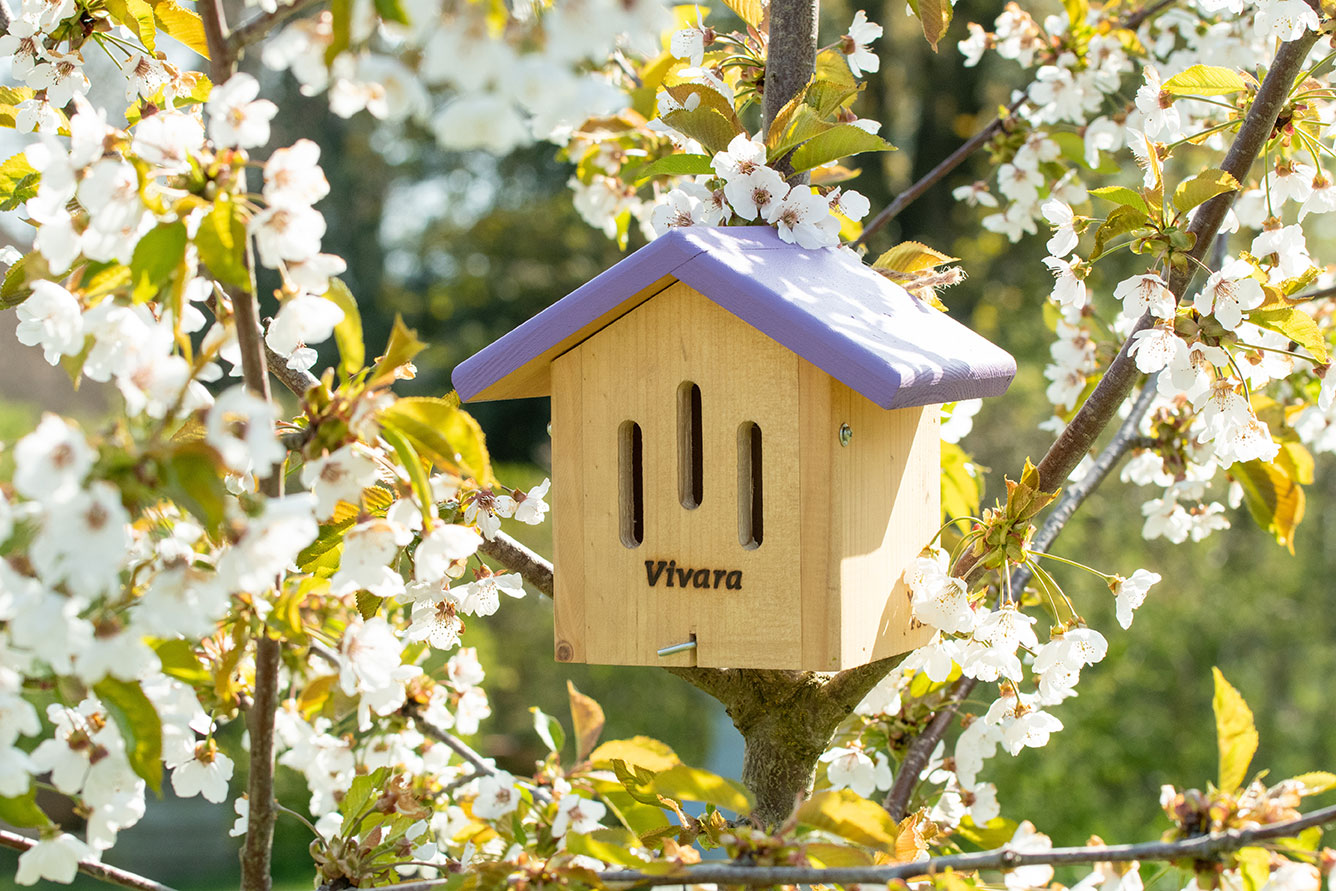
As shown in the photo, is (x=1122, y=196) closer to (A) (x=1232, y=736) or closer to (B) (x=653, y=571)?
(A) (x=1232, y=736)

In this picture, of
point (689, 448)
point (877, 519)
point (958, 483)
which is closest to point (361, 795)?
point (689, 448)

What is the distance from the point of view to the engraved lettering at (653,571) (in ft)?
4.93

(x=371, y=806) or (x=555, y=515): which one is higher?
(x=555, y=515)

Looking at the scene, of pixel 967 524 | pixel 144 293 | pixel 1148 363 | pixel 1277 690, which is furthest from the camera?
pixel 1277 690

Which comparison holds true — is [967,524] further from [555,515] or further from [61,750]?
[61,750]

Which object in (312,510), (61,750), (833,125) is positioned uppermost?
(833,125)

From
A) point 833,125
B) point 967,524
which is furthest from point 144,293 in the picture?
point 967,524

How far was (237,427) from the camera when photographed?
0.93 m

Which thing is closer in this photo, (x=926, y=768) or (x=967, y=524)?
(x=926, y=768)

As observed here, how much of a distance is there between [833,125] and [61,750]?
1.08 meters

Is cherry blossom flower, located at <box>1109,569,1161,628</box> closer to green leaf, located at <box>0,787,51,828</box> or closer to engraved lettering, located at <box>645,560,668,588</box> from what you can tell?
engraved lettering, located at <box>645,560,668,588</box>

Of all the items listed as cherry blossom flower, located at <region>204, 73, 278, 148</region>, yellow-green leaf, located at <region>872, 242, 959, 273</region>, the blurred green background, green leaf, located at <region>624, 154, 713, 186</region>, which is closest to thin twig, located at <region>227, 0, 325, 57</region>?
cherry blossom flower, located at <region>204, 73, 278, 148</region>

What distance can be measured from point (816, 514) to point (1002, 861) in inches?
19.9

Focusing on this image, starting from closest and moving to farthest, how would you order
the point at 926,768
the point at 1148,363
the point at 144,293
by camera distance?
the point at 144,293, the point at 1148,363, the point at 926,768
